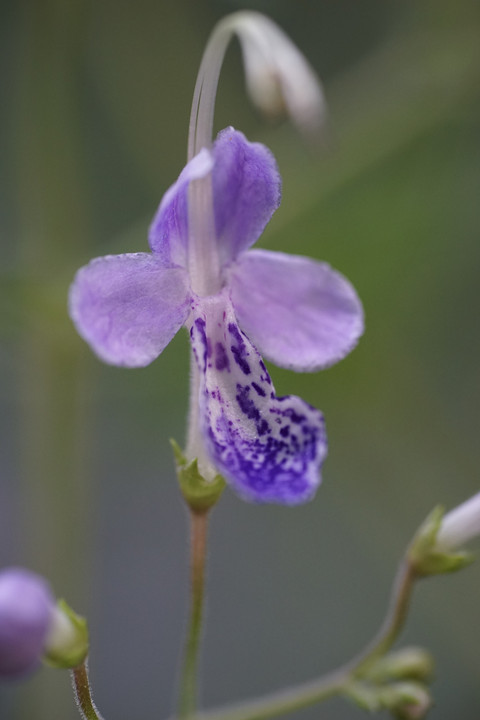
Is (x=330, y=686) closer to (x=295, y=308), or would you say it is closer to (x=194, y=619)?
(x=194, y=619)

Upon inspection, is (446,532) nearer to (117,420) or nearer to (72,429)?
(72,429)

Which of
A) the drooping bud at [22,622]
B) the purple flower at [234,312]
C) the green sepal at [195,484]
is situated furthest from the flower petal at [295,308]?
the drooping bud at [22,622]

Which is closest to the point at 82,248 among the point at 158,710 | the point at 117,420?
the point at 117,420

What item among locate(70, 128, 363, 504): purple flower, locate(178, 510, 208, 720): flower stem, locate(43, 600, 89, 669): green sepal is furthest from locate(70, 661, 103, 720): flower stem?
locate(70, 128, 363, 504): purple flower

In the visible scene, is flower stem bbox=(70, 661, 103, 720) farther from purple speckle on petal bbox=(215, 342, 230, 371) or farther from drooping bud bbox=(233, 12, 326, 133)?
drooping bud bbox=(233, 12, 326, 133)

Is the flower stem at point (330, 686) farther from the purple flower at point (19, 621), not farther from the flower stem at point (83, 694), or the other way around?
the purple flower at point (19, 621)

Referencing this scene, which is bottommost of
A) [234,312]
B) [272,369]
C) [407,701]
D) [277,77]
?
[407,701]

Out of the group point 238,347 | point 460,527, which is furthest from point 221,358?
point 460,527
